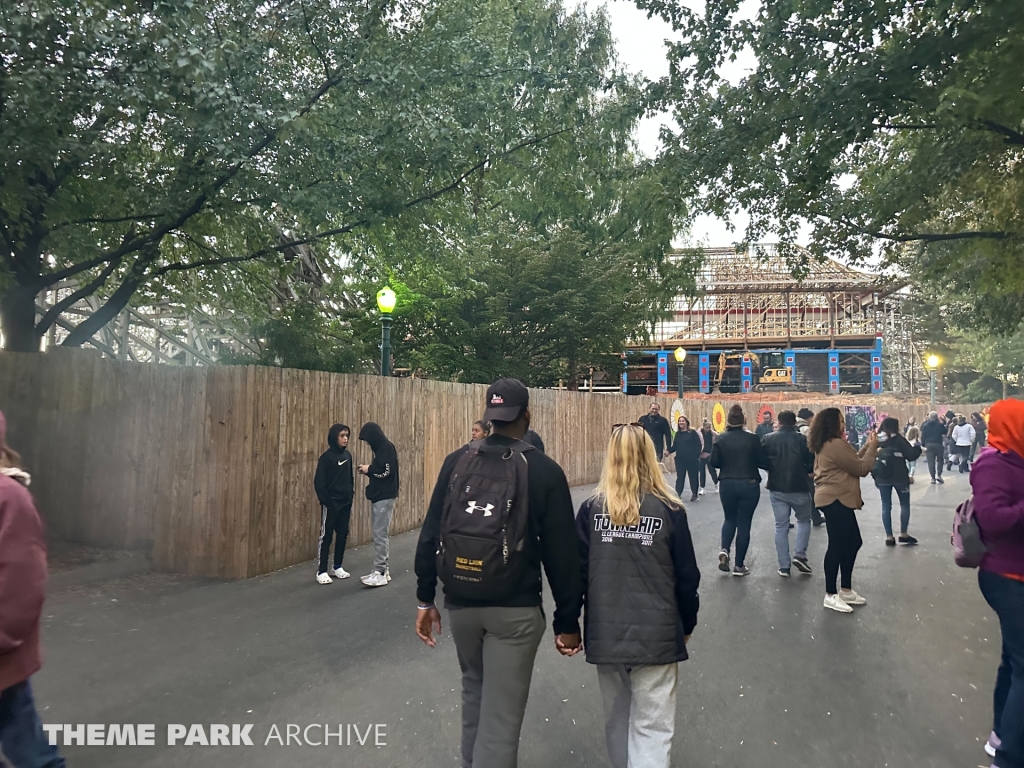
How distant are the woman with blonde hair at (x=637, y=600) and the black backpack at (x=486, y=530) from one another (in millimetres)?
489

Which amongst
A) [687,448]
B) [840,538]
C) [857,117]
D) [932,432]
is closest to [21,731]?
[840,538]

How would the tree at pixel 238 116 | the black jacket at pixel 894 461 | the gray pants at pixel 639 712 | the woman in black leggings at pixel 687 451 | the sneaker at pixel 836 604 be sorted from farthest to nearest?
1. the woman in black leggings at pixel 687 451
2. the black jacket at pixel 894 461
3. the tree at pixel 238 116
4. the sneaker at pixel 836 604
5. the gray pants at pixel 639 712

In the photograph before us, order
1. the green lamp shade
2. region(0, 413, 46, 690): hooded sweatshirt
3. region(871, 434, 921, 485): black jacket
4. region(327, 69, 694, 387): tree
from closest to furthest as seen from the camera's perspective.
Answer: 1. region(0, 413, 46, 690): hooded sweatshirt
2. region(871, 434, 921, 485): black jacket
3. the green lamp shade
4. region(327, 69, 694, 387): tree

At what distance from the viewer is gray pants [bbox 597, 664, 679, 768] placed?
9.62 ft

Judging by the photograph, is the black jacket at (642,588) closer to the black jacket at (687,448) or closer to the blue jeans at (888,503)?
the blue jeans at (888,503)

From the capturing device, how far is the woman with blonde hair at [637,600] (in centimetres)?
296

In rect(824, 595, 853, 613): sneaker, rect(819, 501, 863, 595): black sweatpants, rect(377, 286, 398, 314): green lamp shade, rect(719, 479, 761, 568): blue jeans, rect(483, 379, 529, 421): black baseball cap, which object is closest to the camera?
rect(483, 379, 529, 421): black baseball cap

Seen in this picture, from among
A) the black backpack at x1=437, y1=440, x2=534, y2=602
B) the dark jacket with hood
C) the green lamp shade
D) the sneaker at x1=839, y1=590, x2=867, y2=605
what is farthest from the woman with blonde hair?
the green lamp shade

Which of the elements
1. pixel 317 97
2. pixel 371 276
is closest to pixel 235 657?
pixel 317 97

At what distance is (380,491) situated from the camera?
7.42 m

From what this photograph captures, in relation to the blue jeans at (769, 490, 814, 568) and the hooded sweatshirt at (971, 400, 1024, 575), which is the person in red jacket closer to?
the hooded sweatshirt at (971, 400, 1024, 575)

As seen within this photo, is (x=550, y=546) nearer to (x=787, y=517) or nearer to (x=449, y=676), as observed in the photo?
(x=449, y=676)

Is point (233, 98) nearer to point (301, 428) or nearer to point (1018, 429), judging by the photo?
point (301, 428)

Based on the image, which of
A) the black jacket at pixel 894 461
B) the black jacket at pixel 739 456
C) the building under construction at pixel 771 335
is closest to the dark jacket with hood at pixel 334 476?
the black jacket at pixel 739 456
